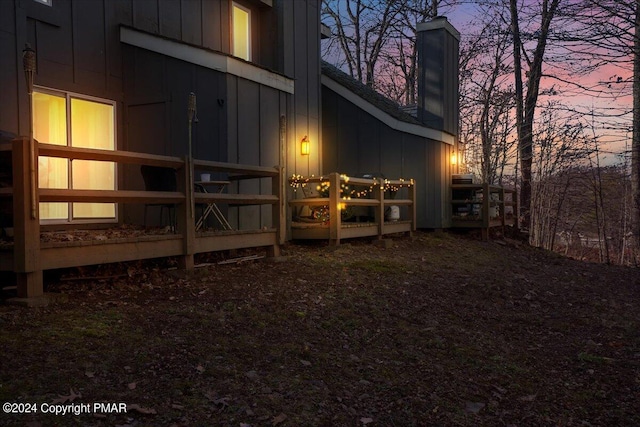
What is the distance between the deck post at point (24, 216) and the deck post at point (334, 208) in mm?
4749

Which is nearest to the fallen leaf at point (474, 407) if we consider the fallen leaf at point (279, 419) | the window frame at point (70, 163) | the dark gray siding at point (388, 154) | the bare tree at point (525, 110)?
the fallen leaf at point (279, 419)

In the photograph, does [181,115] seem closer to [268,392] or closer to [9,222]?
[9,222]

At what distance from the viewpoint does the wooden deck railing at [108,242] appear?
13.8 feet

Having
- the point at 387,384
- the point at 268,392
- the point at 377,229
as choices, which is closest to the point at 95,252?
the point at 268,392

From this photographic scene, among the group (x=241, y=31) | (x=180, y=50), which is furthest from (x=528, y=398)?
(x=241, y=31)

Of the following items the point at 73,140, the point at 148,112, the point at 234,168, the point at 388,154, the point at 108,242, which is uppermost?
the point at 148,112

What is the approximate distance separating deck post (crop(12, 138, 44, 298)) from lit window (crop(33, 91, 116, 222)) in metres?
2.91

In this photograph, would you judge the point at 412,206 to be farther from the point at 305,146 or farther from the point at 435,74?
the point at 435,74

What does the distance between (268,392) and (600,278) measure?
778cm

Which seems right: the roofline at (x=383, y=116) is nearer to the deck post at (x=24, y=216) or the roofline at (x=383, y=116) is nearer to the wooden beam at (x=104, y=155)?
the wooden beam at (x=104, y=155)

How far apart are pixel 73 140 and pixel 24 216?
141 inches

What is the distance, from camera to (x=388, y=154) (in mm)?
12211

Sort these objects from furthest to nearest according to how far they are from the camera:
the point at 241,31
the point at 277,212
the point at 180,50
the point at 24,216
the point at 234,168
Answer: the point at 241,31, the point at 180,50, the point at 277,212, the point at 234,168, the point at 24,216

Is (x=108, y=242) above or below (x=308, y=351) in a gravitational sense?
above
